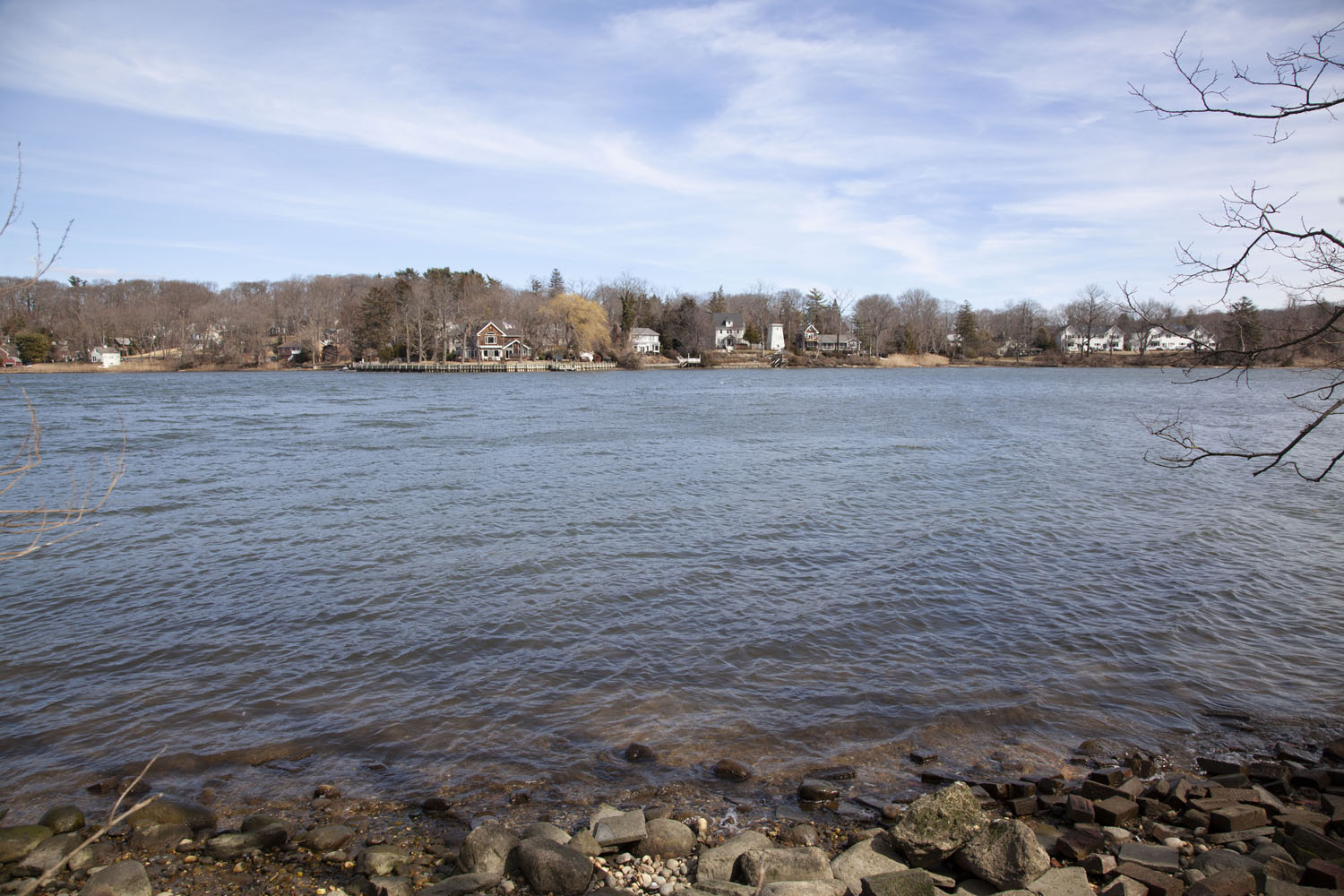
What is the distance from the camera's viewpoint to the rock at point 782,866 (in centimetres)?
481

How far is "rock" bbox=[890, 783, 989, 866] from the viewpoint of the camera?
16.5 feet

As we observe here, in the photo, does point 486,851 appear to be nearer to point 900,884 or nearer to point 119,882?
point 119,882

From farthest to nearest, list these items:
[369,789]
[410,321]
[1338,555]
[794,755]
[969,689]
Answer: [410,321] < [1338,555] < [969,689] < [794,755] < [369,789]

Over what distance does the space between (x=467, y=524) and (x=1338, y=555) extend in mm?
16553

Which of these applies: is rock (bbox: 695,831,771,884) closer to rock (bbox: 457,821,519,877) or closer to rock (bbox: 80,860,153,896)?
rock (bbox: 457,821,519,877)

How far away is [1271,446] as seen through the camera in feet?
93.5

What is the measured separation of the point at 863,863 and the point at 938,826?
0.59m

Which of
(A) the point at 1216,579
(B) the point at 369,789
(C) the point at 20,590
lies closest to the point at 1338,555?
(A) the point at 1216,579

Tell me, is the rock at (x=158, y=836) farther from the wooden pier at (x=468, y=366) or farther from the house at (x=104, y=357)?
the house at (x=104, y=357)

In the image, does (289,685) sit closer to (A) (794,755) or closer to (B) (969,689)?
(A) (794,755)

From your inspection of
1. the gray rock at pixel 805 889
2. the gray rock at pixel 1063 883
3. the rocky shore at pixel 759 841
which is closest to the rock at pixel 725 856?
the rocky shore at pixel 759 841

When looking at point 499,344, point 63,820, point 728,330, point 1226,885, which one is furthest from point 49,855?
point 728,330

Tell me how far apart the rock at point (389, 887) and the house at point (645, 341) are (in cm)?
10569

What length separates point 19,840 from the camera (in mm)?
5312
